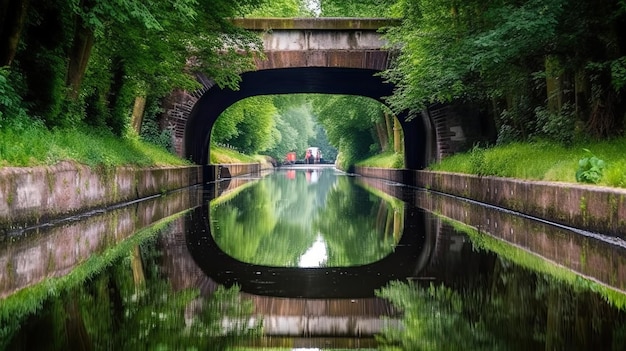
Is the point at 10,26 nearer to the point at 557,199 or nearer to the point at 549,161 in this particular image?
the point at 557,199

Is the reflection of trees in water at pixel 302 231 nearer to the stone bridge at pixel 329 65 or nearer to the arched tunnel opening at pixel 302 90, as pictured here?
the stone bridge at pixel 329 65

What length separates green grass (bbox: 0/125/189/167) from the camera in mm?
9994

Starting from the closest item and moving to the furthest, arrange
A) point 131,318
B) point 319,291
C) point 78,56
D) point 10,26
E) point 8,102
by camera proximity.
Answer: point 131,318
point 319,291
point 8,102
point 10,26
point 78,56

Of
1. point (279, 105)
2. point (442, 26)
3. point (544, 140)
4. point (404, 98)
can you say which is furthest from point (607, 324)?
point (279, 105)

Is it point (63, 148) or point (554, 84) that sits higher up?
point (554, 84)

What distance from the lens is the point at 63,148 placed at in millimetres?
12711

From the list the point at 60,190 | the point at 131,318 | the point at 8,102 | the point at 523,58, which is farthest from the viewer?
the point at 523,58

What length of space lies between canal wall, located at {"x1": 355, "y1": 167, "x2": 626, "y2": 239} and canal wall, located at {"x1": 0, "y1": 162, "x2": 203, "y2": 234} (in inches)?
288

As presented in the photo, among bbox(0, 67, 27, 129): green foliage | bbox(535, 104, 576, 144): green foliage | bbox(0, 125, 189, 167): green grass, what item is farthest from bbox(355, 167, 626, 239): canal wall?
bbox(0, 67, 27, 129): green foliage

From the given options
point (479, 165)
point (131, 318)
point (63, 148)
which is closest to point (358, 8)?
point (479, 165)

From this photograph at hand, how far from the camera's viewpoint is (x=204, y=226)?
11.5 m

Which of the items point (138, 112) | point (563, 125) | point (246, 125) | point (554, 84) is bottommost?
point (563, 125)

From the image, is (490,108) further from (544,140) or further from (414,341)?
(414,341)

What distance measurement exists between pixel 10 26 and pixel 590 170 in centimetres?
920
